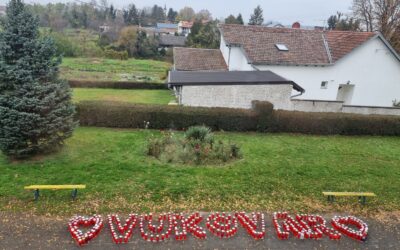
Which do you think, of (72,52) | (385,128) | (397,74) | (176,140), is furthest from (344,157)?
(72,52)

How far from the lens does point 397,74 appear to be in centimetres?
2450

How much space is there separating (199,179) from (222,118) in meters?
6.05

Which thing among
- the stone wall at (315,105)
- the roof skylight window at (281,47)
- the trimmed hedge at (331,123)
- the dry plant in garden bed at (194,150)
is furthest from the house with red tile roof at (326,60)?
the dry plant in garden bed at (194,150)

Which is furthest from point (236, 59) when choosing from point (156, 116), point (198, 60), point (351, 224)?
point (351, 224)

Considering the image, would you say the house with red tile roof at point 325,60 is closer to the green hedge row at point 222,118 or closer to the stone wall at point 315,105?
the stone wall at point 315,105

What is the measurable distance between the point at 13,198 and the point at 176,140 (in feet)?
19.7

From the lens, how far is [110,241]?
725 cm

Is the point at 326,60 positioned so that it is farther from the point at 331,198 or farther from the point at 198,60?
the point at 331,198

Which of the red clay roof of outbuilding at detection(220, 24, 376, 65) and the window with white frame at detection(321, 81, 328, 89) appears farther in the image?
the window with white frame at detection(321, 81, 328, 89)

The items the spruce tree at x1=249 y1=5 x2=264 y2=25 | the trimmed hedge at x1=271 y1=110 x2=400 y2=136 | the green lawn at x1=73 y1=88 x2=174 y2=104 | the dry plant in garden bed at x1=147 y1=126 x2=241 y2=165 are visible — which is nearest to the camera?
the dry plant in garden bed at x1=147 y1=126 x2=241 y2=165

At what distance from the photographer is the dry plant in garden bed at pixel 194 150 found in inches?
455

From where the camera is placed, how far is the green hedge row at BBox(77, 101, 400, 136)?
15.6 m

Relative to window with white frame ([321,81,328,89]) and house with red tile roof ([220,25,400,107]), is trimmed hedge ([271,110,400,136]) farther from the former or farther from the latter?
window with white frame ([321,81,328,89])

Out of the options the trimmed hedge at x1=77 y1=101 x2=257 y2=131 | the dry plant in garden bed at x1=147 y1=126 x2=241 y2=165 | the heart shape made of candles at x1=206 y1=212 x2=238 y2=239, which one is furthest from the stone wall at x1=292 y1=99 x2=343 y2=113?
the heart shape made of candles at x1=206 y1=212 x2=238 y2=239
